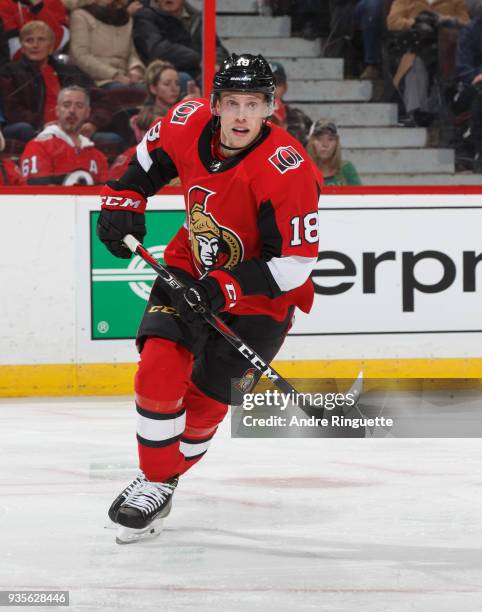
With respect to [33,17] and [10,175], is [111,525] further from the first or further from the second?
[33,17]

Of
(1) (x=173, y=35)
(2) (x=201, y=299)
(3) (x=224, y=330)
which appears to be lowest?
(3) (x=224, y=330)

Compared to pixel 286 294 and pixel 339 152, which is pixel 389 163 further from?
pixel 286 294

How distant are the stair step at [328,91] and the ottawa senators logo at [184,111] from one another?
8.27ft

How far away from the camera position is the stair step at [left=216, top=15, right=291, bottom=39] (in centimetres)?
560

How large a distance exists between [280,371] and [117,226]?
2421 millimetres

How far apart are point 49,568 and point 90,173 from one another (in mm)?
3030

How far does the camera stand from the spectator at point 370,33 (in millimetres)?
5848

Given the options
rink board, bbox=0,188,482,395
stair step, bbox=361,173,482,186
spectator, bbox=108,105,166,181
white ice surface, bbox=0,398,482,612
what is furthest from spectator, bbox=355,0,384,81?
white ice surface, bbox=0,398,482,612

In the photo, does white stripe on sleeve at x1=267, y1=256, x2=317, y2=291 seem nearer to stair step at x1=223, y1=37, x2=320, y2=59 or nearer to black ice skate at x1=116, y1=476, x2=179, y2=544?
black ice skate at x1=116, y1=476, x2=179, y2=544

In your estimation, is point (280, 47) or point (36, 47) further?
point (280, 47)

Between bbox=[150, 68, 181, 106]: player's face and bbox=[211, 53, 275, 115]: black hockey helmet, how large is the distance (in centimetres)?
259

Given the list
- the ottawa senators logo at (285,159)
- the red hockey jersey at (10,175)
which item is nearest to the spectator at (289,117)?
the red hockey jersey at (10,175)

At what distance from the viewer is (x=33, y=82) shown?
5.39 m

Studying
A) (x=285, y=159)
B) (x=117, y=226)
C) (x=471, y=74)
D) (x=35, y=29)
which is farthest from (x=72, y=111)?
(x=285, y=159)
